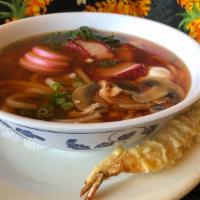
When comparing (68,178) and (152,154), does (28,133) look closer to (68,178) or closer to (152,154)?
(68,178)

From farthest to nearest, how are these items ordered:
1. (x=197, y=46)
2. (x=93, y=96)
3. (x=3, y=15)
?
(x=3, y=15) → (x=197, y=46) → (x=93, y=96)

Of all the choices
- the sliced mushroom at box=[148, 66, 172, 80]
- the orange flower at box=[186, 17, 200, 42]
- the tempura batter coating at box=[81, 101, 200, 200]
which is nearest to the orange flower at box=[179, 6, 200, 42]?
the orange flower at box=[186, 17, 200, 42]

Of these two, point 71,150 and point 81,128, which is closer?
point 81,128

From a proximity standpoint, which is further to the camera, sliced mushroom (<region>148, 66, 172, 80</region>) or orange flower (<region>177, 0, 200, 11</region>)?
orange flower (<region>177, 0, 200, 11</region>)

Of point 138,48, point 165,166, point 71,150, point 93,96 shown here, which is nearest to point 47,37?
point 138,48

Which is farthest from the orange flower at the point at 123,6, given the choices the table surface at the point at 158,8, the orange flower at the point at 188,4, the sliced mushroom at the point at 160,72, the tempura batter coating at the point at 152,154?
the tempura batter coating at the point at 152,154

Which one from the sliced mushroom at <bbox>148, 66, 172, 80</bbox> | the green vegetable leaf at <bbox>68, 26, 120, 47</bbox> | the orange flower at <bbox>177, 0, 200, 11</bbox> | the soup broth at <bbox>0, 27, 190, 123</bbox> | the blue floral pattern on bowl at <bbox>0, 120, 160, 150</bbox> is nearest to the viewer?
the blue floral pattern on bowl at <bbox>0, 120, 160, 150</bbox>

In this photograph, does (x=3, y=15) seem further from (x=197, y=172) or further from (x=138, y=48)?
(x=197, y=172)

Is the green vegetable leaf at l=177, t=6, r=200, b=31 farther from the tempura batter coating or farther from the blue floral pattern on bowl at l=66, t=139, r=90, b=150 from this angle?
the blue floral pattern on bowl at l=66, t=139, r=90, b=150
